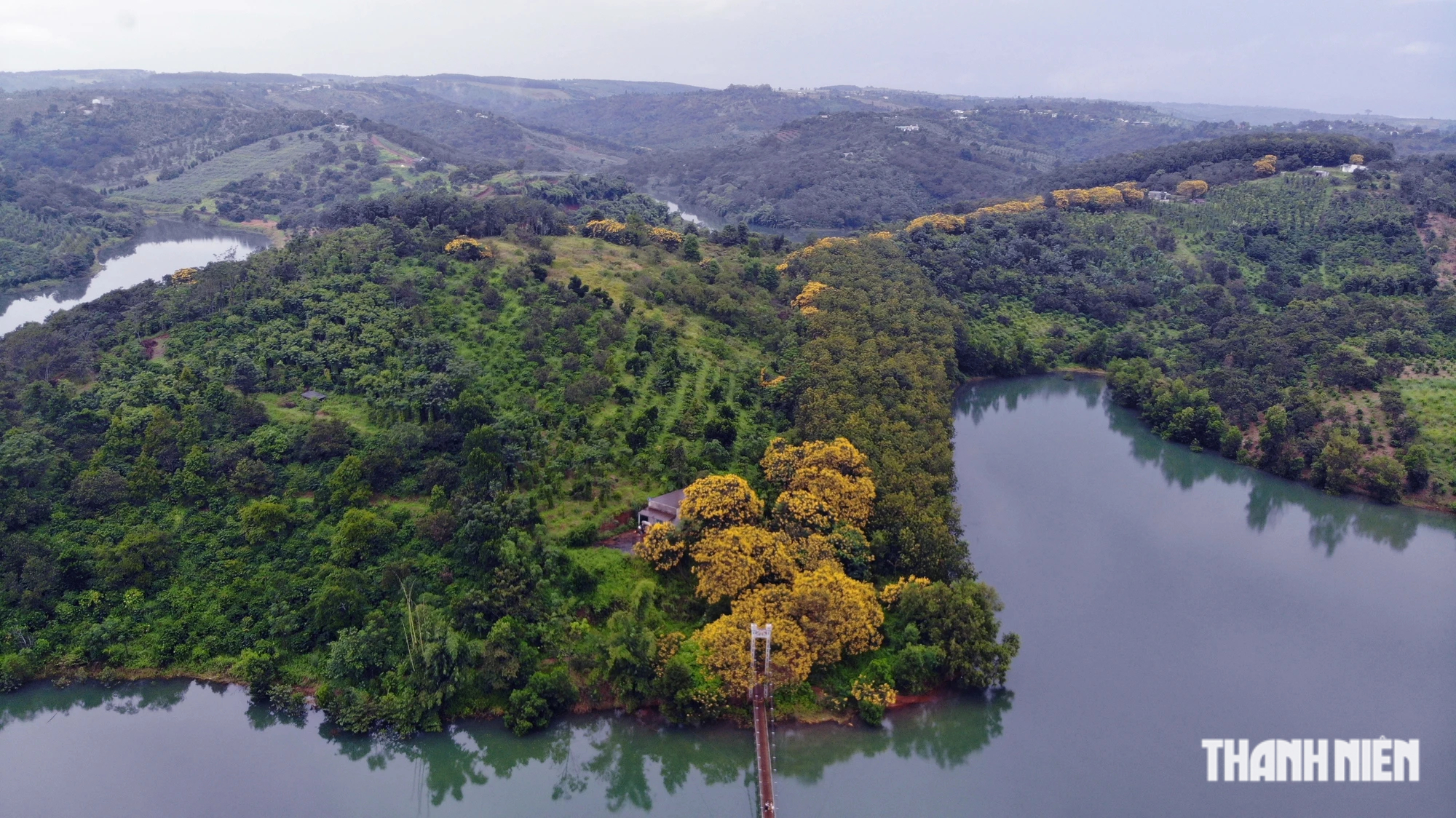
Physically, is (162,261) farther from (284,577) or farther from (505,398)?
(284,577)

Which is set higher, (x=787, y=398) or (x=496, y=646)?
(x=787, y=398)

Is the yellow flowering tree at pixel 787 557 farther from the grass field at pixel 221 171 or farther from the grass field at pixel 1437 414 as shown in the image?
the grass field at pixel 221 171

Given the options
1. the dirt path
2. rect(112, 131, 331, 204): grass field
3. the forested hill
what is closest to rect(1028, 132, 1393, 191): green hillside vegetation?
the dirt path

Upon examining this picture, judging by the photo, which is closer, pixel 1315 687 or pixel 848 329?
pixel 1315 687

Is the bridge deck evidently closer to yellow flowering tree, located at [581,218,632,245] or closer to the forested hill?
yellow flowering tree, located at [581,218,632,245]

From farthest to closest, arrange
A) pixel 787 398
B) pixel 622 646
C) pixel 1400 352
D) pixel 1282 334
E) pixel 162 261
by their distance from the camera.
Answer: pixel 162 261, pixel 1282 334, pixel 1400 352, pixel 787 398, pixel 622 646

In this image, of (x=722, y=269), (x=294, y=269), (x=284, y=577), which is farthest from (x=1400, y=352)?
(x=294, y=269)

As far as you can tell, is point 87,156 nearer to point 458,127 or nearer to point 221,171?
point 221,171
